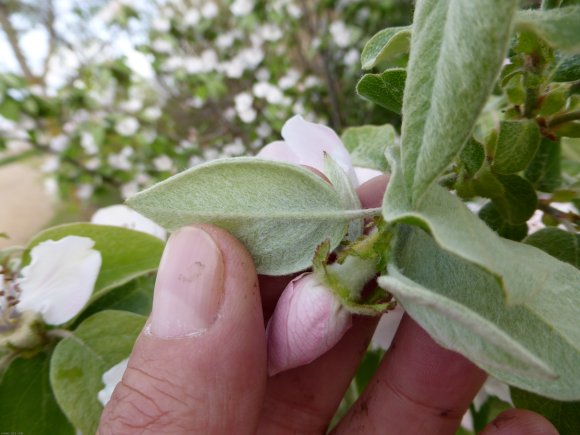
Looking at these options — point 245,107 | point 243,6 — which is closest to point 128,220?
point 245,107

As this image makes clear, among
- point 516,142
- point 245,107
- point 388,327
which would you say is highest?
point 516,142

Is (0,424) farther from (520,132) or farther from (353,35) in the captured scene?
(353,35)

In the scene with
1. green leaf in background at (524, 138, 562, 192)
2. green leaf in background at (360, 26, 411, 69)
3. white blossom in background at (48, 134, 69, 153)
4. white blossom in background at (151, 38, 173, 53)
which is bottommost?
white blossom in background at (48, 134, 69, 153)

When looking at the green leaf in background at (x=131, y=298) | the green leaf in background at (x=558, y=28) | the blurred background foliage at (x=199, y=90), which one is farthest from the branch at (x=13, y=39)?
the green leaf in background at (x=558, y=28)

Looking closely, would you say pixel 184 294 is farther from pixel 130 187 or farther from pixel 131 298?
pixel 130 187

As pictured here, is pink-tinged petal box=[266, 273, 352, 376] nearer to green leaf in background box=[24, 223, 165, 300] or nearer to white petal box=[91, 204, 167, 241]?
green leaf in background box=[24, 223, 165, 300]

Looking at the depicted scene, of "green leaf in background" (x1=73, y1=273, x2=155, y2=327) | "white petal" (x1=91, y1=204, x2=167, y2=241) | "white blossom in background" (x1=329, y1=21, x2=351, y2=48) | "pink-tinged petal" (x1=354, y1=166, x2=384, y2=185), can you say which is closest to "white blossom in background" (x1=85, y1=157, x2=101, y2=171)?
"white blossom in background" (x1=329, y1=21, x2=351, y2=48)

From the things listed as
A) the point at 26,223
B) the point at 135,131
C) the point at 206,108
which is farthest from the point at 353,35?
the point at 26,223
